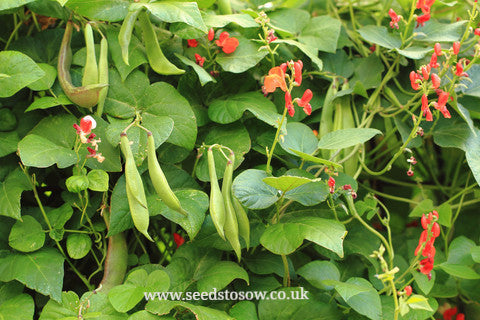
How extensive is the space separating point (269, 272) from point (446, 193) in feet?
2.27

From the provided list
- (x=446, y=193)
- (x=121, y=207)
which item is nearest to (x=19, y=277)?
(x=121, y=207)

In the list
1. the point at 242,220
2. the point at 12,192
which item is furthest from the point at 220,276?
the point at 12,192

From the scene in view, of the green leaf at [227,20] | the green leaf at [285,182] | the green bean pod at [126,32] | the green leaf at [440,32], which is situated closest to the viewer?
the green leaf at [285,182]

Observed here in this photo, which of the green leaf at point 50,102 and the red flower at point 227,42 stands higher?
the red flower at point 227,42

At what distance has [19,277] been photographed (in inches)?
34.4

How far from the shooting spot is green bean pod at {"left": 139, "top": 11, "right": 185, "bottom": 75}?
958 millimetres

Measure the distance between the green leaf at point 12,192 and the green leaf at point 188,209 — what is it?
0.26m

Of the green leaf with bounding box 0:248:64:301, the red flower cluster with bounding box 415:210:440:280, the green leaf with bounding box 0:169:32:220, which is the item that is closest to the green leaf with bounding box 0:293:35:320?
the green leaf with bounding box 0:248:64:301

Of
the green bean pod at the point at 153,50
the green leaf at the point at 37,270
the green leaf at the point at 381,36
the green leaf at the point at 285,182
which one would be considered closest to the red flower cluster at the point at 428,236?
the green leaf at the point at 285,182

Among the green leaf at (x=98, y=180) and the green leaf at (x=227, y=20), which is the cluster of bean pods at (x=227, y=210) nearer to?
the green leaf at (x=98, y=180)

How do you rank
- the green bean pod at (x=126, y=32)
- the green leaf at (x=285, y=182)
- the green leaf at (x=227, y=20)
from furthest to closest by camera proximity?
the green leaf at (x=227, y=20) → the green bean pod at (x=126, y=32) → the green leaf at (x=285, y=182)

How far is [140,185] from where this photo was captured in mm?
828

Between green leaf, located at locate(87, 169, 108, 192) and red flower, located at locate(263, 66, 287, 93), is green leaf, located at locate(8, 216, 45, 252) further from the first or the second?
red flower, located at locate(263, 66, 287, 93)

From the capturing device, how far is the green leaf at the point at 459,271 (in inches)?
38.7
